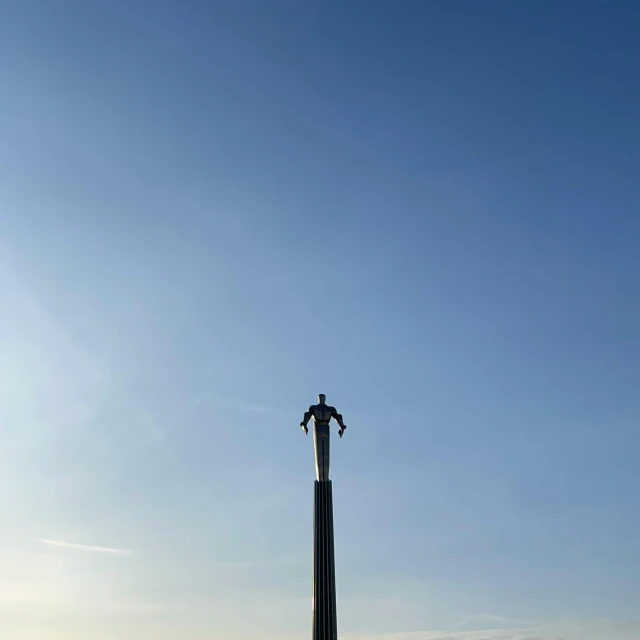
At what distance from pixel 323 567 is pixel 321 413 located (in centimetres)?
907

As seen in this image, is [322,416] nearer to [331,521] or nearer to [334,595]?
[331,521]

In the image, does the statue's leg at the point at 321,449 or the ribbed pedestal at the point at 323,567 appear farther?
the statue's leg at the point at 321,449

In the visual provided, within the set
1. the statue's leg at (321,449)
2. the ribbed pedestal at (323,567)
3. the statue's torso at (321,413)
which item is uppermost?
the statue's torso at (321,413)

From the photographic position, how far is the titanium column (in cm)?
5078

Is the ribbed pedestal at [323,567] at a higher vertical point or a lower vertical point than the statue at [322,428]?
lower

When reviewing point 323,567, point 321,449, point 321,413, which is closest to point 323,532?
point 323,567

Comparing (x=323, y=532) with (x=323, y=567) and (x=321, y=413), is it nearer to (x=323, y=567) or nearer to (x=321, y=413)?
(x=323, y=567)

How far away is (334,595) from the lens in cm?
5144

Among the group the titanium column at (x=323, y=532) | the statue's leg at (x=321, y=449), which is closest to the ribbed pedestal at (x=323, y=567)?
the titanium column at (x=323, y=532)

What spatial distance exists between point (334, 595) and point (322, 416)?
10416 millimetres

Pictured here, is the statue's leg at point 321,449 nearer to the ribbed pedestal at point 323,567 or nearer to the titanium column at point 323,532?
the titanium column at point 323,532

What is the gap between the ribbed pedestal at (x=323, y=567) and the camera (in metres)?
50.7

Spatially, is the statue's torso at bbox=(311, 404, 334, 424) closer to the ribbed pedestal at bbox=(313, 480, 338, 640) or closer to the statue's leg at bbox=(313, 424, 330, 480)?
the statue's leg at bbox=(313, 424, 330, 480)

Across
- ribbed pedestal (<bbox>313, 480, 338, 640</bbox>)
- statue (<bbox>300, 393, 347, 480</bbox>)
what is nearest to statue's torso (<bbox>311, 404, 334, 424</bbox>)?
statue (<bbox>300, 393, 347, 480</bbox>)
